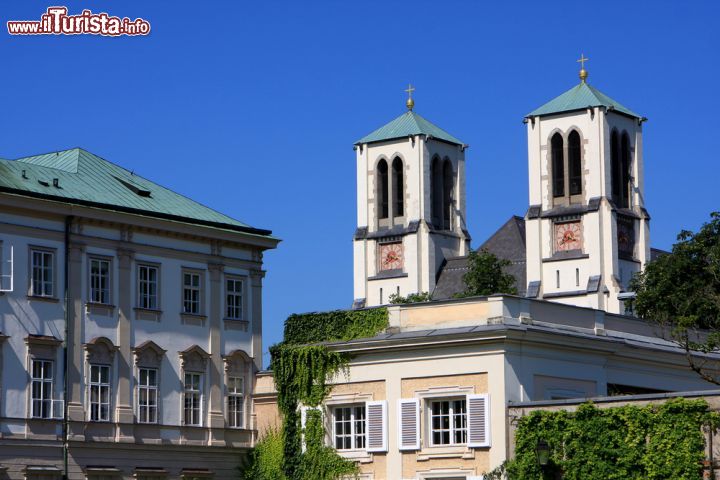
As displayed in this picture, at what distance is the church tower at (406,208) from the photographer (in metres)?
106

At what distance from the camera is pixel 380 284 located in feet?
348

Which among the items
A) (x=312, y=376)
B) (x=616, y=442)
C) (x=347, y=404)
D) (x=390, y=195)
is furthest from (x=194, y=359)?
(x=390, y=195)

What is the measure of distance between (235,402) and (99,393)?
5.66 metres

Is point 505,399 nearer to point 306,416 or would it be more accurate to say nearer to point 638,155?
point 306,416

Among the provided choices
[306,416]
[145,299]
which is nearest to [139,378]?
[145,299]

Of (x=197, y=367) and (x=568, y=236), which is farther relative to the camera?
(x=568, y=236)

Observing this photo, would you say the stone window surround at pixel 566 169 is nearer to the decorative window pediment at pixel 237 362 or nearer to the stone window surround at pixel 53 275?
the decorative window pediment at pixel 237 362

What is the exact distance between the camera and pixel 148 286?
5231 centimetres

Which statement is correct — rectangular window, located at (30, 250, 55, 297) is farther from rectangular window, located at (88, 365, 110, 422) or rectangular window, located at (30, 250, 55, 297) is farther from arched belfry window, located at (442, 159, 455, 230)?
arched belfry window, located at (442, 159, 455, 230)

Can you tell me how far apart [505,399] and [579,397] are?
9.71ft

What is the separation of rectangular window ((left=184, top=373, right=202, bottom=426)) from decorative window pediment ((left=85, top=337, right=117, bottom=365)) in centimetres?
321

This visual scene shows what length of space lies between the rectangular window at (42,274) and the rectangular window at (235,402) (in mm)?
7783

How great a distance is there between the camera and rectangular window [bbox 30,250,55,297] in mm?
48844

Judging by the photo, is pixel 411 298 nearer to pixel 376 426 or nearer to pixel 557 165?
pixel 557 165
